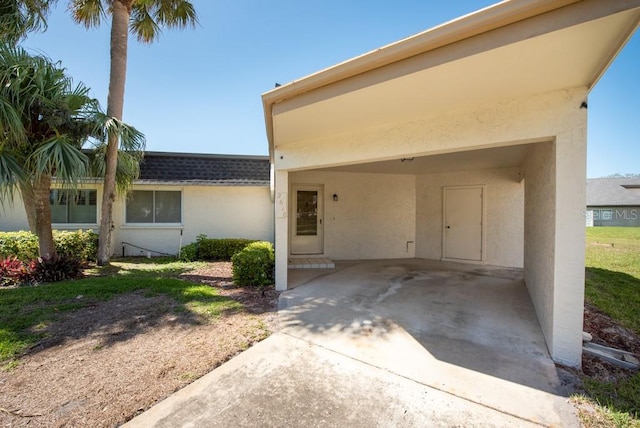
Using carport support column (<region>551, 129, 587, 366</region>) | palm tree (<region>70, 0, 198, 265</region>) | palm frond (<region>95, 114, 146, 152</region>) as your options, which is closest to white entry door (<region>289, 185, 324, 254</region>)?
palm frond (<region>95, 114, 146, 152</region>)

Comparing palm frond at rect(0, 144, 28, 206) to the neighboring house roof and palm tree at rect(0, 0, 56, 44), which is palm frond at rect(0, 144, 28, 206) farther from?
the neighboring house roof

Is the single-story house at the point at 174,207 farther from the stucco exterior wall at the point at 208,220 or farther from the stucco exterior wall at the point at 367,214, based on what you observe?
the stucco exterior wall at the point at 367,214

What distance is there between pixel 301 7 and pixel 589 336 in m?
9.11

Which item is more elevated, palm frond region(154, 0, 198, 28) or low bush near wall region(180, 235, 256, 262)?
palm frond region(154, 0, 198, 28)

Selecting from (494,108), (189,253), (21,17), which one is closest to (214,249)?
(189,253)

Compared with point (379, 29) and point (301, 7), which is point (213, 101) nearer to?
point (301, 7)

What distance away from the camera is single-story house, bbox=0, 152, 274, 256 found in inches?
414

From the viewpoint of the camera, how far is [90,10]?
9078 millimetres

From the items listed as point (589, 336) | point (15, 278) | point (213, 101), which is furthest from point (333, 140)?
point (213, 101)

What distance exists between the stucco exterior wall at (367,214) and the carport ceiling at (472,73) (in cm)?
534

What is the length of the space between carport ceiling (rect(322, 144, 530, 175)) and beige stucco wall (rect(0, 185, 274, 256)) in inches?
152

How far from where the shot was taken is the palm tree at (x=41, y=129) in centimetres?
593

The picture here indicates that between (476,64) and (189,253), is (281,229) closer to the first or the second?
(476,64)

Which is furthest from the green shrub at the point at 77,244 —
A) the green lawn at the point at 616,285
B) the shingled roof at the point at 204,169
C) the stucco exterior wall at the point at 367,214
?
the green lawn at the point at 616,285
